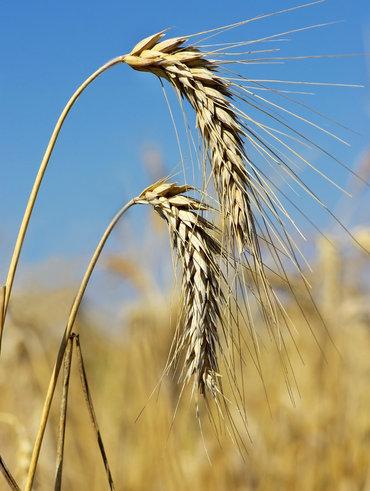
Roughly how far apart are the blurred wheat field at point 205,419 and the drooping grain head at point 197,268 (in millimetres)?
1261

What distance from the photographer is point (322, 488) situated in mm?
2713

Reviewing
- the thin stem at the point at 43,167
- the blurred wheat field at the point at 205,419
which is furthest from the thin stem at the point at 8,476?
the blurred wheat field at the point at 205,419

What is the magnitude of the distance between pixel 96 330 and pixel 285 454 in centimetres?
192

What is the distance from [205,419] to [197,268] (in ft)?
7.24

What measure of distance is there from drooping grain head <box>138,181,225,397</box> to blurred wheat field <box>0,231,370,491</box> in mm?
1261

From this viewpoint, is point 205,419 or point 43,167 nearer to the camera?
point 43,167

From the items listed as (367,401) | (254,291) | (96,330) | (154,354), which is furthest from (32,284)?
(254,291)

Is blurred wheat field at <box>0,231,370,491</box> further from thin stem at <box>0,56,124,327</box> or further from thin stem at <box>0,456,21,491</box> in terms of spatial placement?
thin stem at <box>0,56,124,327</box>

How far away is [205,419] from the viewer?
10.3 ft

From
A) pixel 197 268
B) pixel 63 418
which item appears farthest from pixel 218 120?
pixel 63 418

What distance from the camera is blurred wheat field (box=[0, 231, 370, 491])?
251 cm

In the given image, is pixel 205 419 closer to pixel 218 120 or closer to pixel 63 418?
pixel 63 418

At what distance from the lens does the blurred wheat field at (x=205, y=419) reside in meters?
2.51

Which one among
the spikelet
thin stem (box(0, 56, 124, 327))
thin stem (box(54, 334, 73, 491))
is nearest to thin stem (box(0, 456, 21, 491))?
thin stem (box(54, 334, 73, 491))
